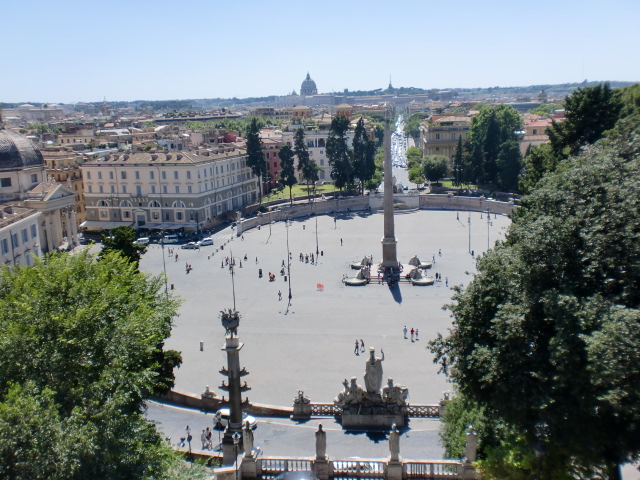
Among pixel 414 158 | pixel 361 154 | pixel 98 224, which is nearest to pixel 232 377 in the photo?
pixel 98 224

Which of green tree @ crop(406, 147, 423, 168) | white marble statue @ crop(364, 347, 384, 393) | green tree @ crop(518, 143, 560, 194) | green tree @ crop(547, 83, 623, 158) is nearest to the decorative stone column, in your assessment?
white marble statue @ crop(364, 347, 384, 393)

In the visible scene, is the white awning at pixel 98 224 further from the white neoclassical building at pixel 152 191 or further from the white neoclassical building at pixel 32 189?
the white neoclassical building at pixel 32 189

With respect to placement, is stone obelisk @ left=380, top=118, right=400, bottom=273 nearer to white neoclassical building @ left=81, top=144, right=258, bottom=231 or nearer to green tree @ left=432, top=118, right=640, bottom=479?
white neoclassical building @ left=81, top=144, right=258, bottom=231

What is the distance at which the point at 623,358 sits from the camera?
41.7ft

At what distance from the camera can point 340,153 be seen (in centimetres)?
7906

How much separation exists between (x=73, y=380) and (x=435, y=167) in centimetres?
7309

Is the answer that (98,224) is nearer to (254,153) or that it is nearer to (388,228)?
(254,153)

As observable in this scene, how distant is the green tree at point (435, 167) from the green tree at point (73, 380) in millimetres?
69330

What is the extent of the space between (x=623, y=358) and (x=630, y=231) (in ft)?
10.4

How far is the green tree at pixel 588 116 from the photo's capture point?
4481cm

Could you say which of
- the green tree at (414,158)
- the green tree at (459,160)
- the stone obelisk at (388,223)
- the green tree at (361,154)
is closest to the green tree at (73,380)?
the stone obelisk at (388,223)

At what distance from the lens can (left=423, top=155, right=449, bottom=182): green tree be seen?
84438mm

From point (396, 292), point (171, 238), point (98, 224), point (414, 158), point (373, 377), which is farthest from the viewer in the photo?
point (414, 158)

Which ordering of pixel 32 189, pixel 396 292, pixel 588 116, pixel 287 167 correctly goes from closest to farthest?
pixel 396 292 → pixel 588 116 → pixel 32 189 → pixel 287 167
